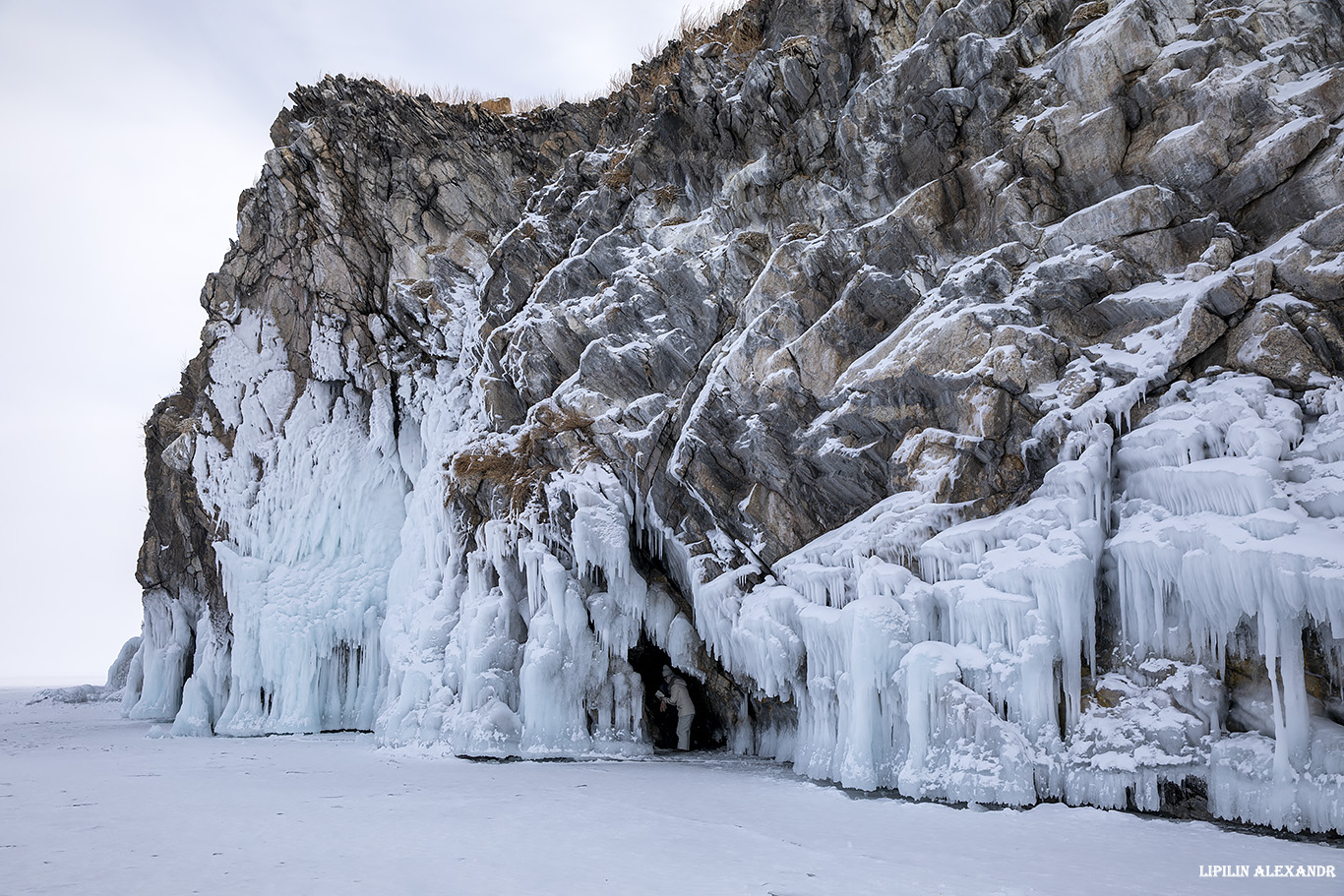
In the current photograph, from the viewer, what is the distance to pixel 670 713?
19016mm

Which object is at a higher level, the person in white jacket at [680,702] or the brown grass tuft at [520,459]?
the brown grass tuft at [520,459]

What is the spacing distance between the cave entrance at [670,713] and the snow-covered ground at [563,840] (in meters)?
5.14

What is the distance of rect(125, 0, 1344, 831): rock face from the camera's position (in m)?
10.2

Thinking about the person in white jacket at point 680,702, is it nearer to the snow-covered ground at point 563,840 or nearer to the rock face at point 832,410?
the rock face at point 832,410

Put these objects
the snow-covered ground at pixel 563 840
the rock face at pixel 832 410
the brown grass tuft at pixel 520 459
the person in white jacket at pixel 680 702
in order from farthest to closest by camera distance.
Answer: the person in white jacket at pixel 680 702
the brown grass tuft at pixel 520 459
the rock face at pixel 832 410
the snow-covered ground at pixel 563 840

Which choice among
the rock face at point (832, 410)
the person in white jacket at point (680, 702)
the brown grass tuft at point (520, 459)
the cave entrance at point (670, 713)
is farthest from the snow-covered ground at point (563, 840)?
the brown grass tuft at point (520, 459)

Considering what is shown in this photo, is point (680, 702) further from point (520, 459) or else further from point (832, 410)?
point (832, 410)

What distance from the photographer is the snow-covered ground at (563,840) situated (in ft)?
22.8

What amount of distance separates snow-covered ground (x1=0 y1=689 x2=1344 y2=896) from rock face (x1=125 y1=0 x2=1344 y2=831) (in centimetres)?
147

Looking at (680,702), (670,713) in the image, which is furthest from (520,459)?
(670,713)

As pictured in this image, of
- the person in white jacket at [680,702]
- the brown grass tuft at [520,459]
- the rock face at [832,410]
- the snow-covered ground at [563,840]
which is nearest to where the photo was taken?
the snow-covered ground at [563,840]

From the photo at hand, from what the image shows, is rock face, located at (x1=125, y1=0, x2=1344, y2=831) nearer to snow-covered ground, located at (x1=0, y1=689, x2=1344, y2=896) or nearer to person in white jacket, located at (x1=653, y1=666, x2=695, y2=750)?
person in white jacket, located at (x1=653, y1=666, x2=695, y2=750)

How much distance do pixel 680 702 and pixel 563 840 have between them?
33.0 ft

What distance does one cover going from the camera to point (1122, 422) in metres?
11.5
